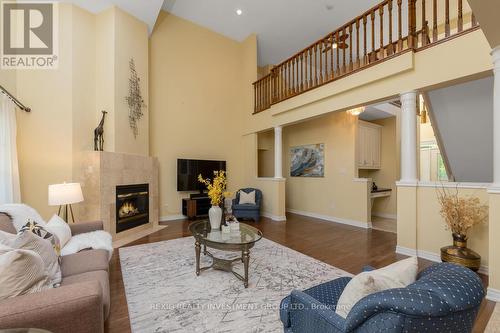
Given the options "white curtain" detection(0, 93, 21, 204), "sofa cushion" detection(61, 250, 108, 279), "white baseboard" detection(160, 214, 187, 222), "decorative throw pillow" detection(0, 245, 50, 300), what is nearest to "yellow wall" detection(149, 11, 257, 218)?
"white baseboard" detection(160, 214, 187, 222)

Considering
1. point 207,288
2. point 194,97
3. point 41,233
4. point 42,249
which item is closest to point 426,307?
point 207,288

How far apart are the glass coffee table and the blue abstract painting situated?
3.82m

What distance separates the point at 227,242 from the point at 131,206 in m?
2.93

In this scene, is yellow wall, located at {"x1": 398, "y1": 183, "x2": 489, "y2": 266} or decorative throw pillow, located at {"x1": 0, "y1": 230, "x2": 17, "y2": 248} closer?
decorative throw pillow, located at {"x1": 0, "y1": 230, "x2": 17, "y2": 248}

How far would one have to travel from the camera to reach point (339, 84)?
13.5 feet

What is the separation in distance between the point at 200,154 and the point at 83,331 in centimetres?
522

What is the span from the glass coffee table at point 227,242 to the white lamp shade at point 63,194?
1.71 metres

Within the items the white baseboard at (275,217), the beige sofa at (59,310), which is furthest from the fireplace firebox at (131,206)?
the beige sofa at (59,310)

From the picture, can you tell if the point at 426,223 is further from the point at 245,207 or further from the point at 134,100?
the point at 134,100

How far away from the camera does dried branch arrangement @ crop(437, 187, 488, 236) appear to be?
108 inches

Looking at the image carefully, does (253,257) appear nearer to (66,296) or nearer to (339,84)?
(66,296)

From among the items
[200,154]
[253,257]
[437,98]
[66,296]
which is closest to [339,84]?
[437,98]

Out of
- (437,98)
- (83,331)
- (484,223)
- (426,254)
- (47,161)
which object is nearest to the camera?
(83,331)

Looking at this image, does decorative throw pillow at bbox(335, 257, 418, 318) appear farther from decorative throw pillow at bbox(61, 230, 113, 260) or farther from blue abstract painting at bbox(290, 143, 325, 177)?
blue abstract painting at bbox(290, 143, 325, 177)
